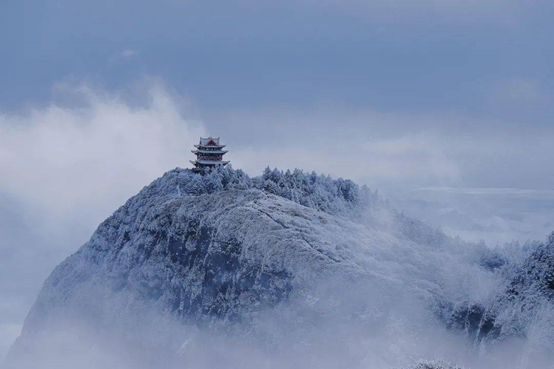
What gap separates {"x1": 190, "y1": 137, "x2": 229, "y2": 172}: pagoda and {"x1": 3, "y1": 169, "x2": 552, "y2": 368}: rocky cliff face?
5.24 meters

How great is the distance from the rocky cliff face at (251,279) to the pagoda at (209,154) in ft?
17.2

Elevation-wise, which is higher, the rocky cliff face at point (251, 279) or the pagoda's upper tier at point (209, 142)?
the pagoda's upper tier at point (209, 142)

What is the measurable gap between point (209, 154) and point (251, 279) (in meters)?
32.6

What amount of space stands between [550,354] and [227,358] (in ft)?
110

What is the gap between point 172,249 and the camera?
278 feet

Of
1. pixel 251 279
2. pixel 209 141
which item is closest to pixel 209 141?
pixel 209 141

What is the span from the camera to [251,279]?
246ft

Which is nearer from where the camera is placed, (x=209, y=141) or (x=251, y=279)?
(x=251, y=279)

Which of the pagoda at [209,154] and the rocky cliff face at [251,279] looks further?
the pagoda at [209,154]

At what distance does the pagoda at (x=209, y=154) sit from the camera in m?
102

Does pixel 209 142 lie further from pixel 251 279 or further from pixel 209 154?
pixel 251 279

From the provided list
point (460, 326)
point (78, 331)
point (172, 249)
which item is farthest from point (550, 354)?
point (78, 331)

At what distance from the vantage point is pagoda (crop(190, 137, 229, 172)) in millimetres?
102000

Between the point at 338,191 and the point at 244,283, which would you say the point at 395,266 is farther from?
the point at 338,191
